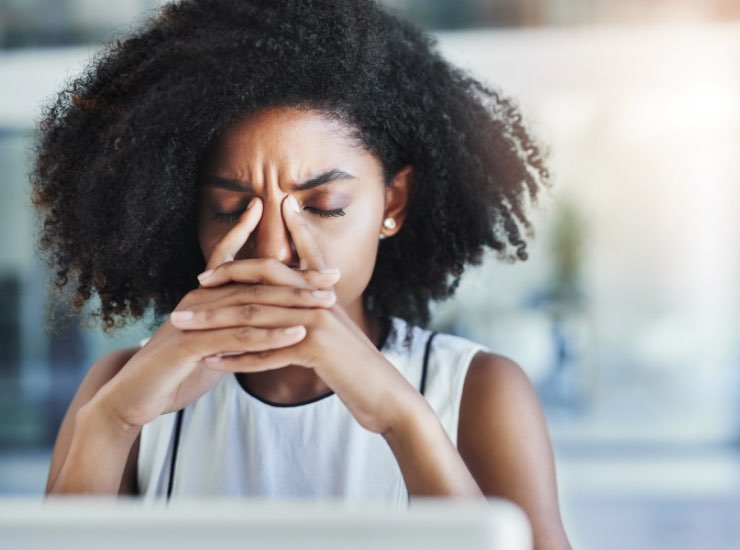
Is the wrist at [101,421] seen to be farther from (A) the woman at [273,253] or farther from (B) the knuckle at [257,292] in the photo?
(B) the knuckle at [257,292]

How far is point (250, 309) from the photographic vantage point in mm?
998

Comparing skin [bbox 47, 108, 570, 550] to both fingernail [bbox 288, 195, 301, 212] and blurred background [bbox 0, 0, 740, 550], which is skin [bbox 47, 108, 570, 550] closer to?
fingernail [bbox 288, 195, 301, 212]

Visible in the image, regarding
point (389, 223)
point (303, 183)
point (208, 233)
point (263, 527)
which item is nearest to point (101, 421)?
point (208, 233)

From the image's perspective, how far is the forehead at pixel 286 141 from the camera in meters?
1.14

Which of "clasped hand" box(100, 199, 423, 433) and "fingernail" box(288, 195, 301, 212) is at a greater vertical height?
"fingernail" box(288, 195, 301, 212)

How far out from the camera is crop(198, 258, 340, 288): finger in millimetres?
1023

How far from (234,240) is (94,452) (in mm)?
326

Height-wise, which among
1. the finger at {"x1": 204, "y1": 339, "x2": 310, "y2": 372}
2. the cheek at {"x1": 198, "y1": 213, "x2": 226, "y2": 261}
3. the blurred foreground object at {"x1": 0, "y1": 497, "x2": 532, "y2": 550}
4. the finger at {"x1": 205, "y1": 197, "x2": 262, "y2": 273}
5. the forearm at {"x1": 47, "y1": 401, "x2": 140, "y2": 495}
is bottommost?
the blurred foreground object at {"x1": 0, "y1": 497, "x2": 532, "y2": 550}

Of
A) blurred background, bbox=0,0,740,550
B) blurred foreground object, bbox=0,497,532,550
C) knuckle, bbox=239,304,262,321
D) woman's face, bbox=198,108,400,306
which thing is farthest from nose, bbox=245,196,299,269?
blurred background, bbox=0,0,740,550

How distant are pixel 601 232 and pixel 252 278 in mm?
4775

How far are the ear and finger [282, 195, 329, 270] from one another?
27cm

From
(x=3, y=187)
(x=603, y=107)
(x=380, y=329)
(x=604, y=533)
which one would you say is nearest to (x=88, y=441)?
(x=380, y=329)

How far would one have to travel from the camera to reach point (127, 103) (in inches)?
48.0

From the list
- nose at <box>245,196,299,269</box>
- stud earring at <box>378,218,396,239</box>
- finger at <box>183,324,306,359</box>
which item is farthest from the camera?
stud earring at <box>378,218,396,239</box>
